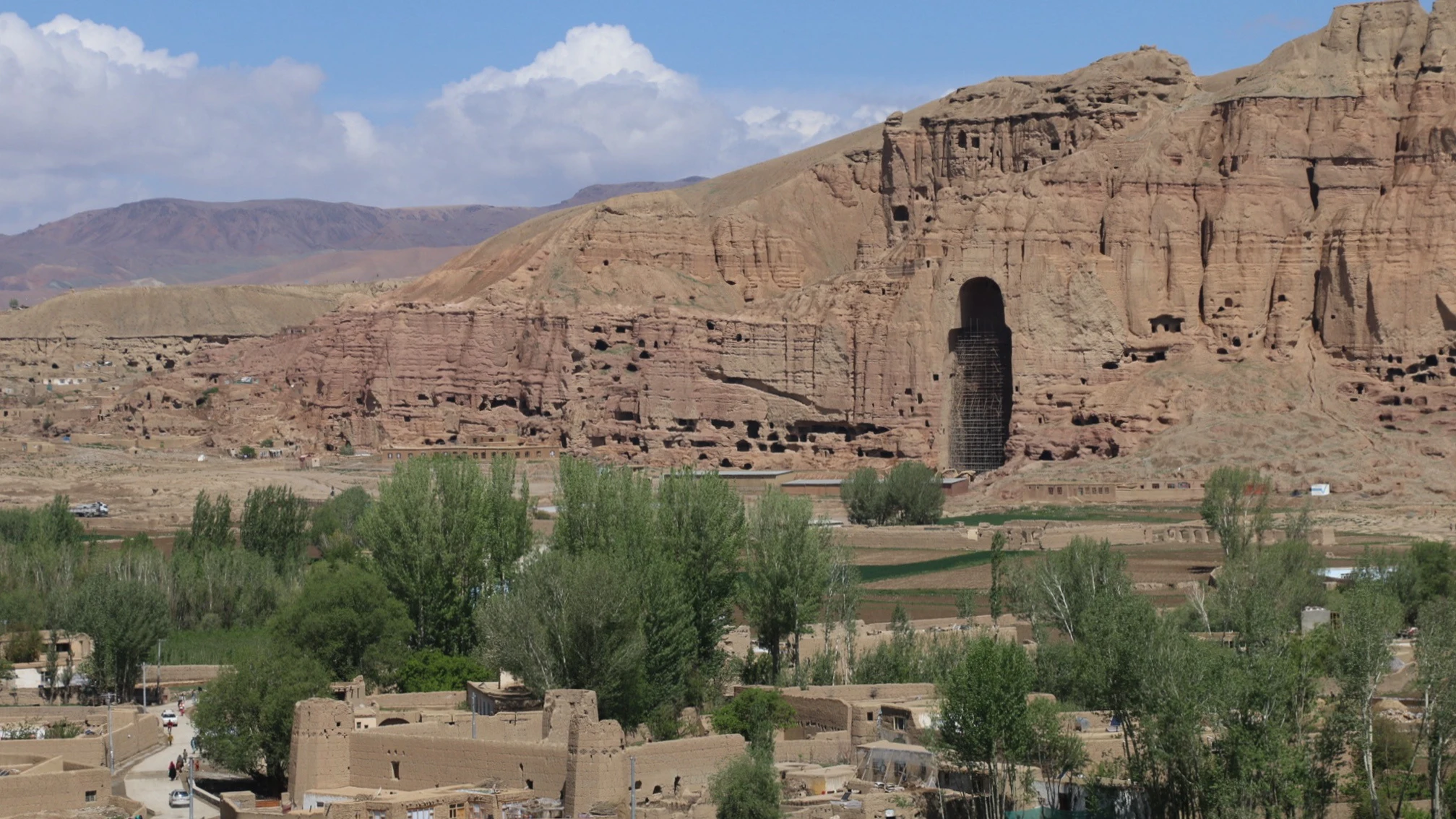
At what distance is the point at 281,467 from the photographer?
5079 inches

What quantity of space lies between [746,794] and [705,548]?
55.6 feet

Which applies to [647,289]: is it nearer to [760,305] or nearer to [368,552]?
[760,305]

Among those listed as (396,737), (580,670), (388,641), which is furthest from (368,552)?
(396,737)

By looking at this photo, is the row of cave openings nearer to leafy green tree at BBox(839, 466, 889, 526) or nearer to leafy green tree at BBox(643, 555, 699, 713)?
leafy green tree at BBox(839, 466, 889, 526)

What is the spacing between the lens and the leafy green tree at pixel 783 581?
2196 inches

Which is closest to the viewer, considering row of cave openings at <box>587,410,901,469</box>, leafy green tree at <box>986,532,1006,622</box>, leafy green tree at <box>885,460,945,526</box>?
leafy green tree at <box>986,532,1006,622</box>

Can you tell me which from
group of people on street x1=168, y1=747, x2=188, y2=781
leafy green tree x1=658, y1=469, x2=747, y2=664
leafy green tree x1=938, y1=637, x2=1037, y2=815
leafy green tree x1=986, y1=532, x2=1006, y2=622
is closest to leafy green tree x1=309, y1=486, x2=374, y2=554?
leafy green tree x1=986, y1=532, x2=1006, y2=622

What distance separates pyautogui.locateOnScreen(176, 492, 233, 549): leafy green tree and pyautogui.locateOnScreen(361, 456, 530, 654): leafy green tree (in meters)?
23.9

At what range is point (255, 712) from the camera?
46.4 meters

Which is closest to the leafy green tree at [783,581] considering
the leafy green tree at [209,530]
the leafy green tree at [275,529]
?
the leafy green tree at [275,529]

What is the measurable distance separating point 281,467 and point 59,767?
87.5 m

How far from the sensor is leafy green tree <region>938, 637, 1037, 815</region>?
40.5 meters

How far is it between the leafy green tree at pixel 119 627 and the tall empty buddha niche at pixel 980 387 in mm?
60099

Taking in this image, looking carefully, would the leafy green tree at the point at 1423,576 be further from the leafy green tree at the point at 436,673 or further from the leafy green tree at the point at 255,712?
the leafy green tree at the point at 255,712
